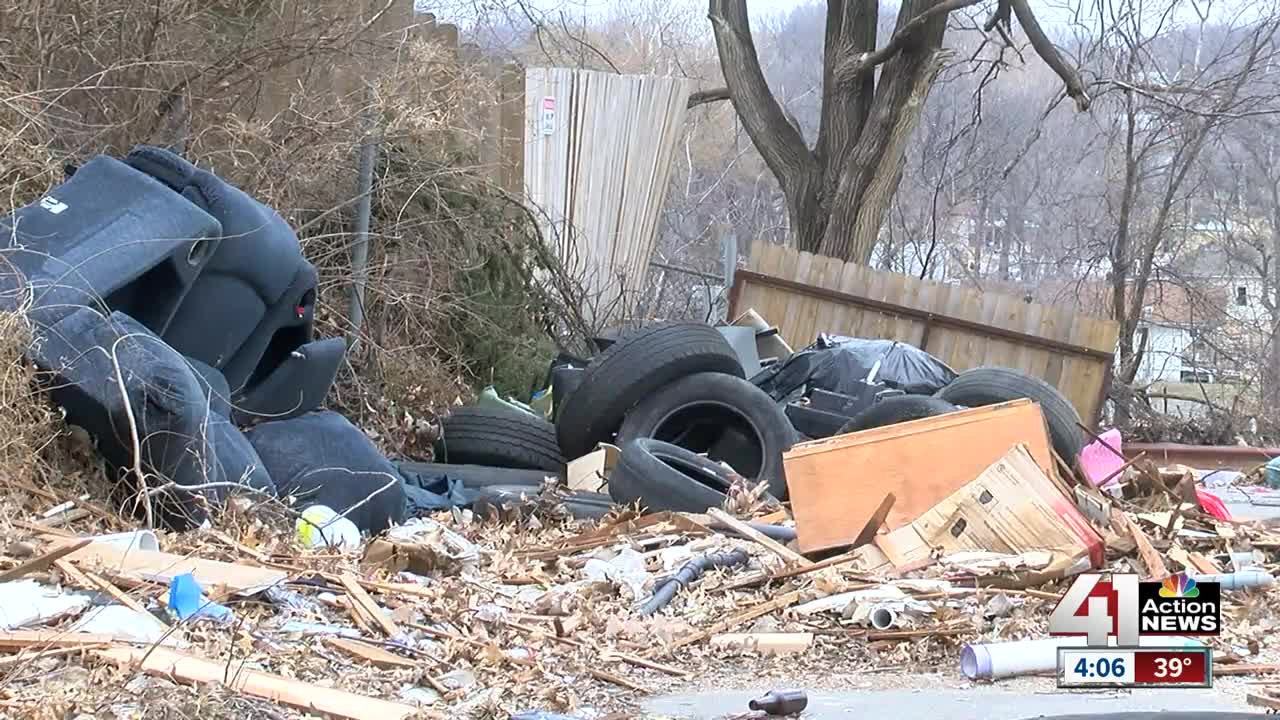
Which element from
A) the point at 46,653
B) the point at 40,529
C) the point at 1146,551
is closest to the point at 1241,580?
the point at 1146,551

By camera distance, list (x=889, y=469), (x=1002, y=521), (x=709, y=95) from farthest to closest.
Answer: (x=709, y=95), (x=889, y=469), (x=1002, y=521)

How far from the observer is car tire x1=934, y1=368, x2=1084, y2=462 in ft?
25.4

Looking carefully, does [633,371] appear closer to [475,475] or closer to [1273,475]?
[475,475]

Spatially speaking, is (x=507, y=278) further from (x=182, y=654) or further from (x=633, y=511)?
(x=182, y=654)

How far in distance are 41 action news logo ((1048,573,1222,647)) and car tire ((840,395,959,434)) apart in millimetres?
2462

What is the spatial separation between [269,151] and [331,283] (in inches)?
36.7

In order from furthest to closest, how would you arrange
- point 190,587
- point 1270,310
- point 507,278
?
point 1270,310
point 507,278
point 190,587

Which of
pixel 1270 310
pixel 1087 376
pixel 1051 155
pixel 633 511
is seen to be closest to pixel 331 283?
pixel 633 511

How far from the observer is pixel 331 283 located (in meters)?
8.72

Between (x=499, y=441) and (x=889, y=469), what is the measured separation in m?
3.33

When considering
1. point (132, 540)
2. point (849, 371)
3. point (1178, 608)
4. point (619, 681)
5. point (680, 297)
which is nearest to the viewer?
point (619, 681)

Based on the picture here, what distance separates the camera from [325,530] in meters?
5.57

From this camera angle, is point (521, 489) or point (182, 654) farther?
point (521, 489)

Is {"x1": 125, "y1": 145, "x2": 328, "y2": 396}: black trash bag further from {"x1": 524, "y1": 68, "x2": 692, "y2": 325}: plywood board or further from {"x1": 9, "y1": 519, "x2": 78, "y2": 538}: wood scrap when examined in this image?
{"x1": 524, "y1": 68, "x2": 692, "y2": 325}: plywood board
